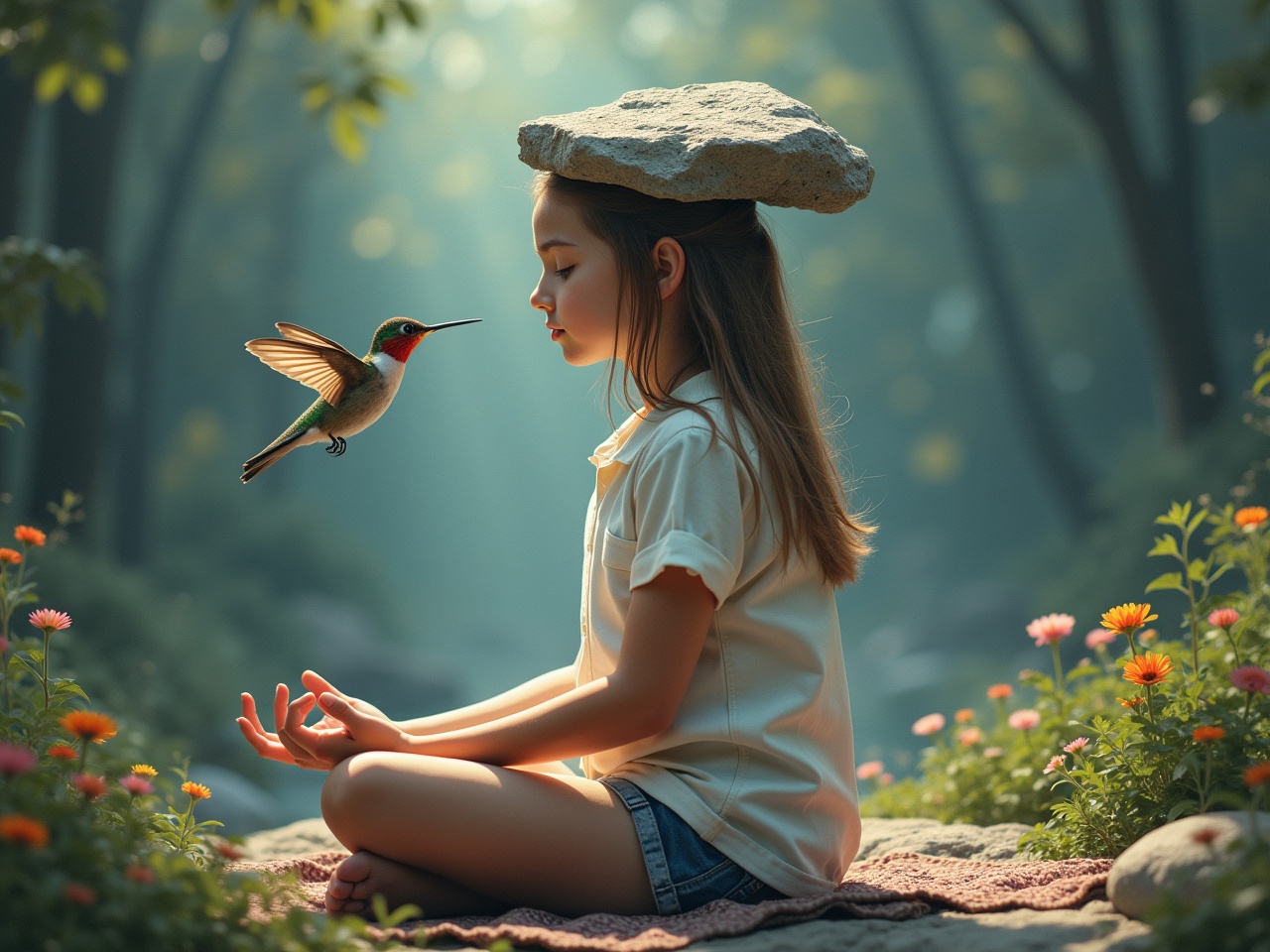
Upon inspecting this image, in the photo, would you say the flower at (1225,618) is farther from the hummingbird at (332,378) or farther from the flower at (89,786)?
the flower at (89,786)

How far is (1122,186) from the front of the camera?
28.4ft

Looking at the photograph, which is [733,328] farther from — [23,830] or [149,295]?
[149,295]

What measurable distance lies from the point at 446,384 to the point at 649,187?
32678 millimetres

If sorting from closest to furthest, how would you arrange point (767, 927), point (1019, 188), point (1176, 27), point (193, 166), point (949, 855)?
point (767, 927) → point (949, 855) → point (1176, 27) → point (193, 166) → point (1019, 188)

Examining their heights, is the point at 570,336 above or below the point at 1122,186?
below

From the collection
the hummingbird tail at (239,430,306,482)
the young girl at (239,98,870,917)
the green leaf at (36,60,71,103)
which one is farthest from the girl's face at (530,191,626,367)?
the green leaf at (36,60,71,103)

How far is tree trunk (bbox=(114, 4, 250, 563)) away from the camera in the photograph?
1107cm

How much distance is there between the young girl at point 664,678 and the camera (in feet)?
6.79

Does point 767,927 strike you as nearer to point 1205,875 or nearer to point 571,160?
point 1205,875

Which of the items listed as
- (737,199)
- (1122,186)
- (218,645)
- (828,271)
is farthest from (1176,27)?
(828,271)

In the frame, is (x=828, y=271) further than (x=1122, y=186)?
Yes

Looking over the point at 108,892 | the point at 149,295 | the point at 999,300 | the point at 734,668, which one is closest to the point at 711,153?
the point at 734,668

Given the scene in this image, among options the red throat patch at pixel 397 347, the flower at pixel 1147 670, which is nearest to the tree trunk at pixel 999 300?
the flower at pixel 1147 670

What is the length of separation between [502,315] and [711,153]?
3425cm
